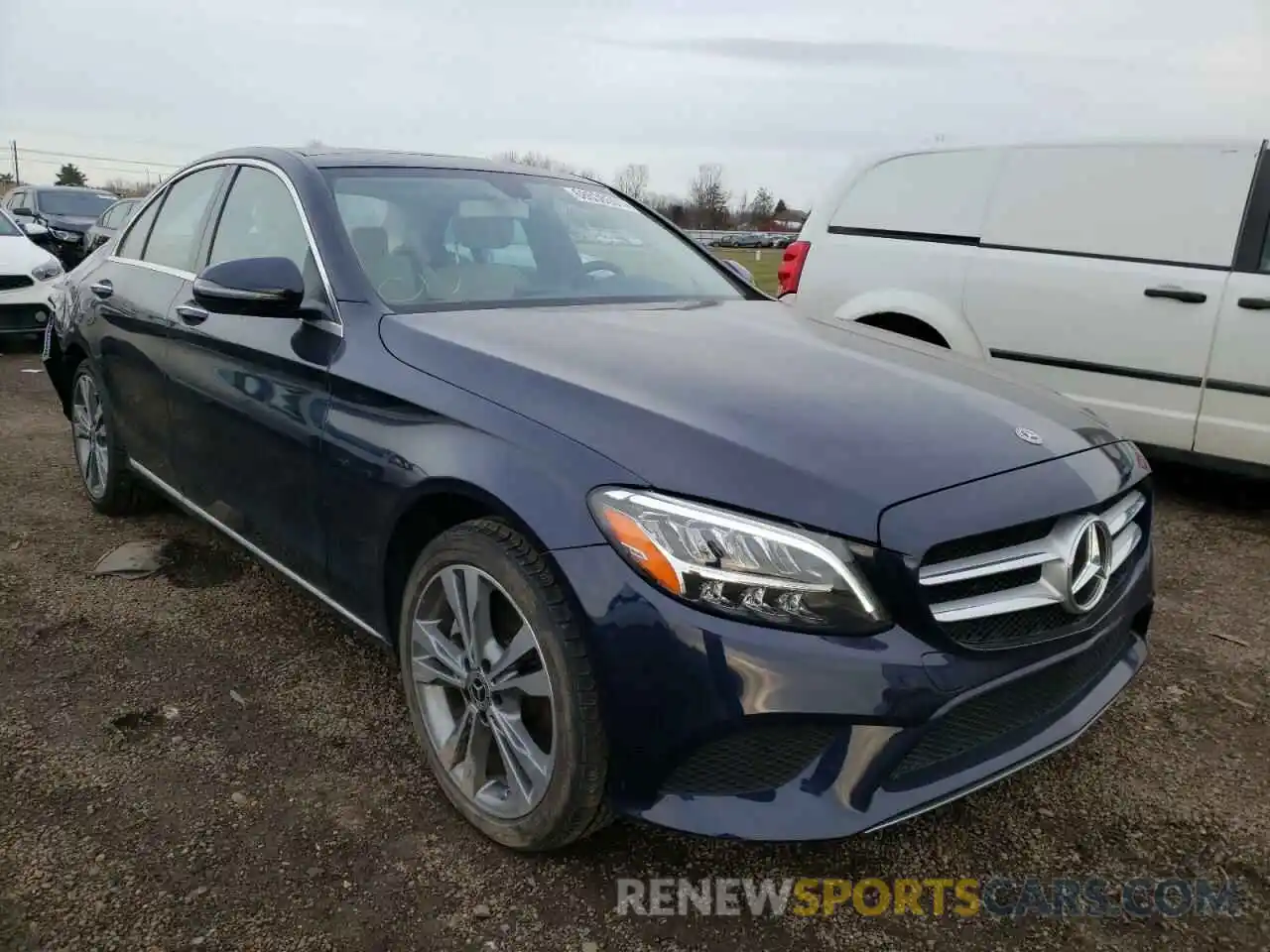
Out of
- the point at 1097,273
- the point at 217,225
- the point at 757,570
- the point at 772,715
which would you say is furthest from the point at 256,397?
the point at 1097,273

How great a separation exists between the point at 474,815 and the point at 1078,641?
1.38m

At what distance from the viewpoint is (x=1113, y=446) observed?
236 centimetres

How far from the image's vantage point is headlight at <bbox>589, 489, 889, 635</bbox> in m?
1.75

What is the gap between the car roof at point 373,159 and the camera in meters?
3.06

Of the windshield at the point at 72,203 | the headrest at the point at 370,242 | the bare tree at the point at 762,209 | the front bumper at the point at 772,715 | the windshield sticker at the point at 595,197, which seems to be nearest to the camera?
the front bumper at the point at 772,715

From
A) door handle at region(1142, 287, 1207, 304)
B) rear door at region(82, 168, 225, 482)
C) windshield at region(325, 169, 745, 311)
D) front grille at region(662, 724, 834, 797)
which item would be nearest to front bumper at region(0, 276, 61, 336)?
rear door at region(82, 168, 225, 482)

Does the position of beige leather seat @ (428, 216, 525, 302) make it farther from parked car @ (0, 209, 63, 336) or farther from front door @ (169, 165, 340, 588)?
parked car @ (0, 209, 63, 336)

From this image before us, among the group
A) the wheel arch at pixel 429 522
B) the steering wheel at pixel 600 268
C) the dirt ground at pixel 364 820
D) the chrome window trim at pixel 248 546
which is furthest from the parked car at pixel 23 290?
the wheel arch at pixel 429 522

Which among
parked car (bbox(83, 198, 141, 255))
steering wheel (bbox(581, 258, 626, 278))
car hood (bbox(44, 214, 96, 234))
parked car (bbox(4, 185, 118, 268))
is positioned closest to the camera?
steering wheel (bbox(581, 258, 626, 278))

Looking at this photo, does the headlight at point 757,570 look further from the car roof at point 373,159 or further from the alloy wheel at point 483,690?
the car roof at point 373,159

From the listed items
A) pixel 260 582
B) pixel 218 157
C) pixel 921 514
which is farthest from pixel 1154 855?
pixel 218 157

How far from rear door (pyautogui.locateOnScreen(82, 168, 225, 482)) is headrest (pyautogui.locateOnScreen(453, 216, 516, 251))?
1172 millimetres

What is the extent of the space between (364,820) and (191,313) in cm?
186

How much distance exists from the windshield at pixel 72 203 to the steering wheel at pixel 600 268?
1582cm
